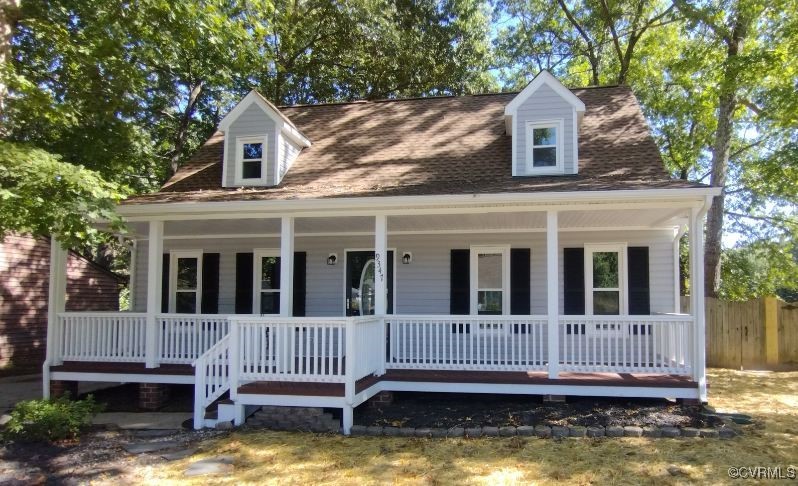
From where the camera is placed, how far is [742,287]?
24.8 metres

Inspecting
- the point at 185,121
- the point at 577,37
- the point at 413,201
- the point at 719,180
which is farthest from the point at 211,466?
the point at 577,37

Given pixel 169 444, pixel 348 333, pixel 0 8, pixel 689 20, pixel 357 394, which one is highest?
pixel 689 20

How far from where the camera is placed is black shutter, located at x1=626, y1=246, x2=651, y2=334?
10594 millimetres

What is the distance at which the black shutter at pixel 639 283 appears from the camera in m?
10.6

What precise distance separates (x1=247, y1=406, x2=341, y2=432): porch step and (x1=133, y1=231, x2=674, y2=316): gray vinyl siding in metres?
3.96

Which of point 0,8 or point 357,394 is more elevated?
point 0,8

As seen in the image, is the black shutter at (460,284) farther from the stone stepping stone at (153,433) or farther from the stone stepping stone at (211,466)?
the stone stepping stone at (211,466)

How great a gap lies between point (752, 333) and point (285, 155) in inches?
468

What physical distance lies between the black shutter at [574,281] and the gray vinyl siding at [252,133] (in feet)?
20.0

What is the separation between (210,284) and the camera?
40.4 feet

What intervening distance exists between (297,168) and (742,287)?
21907 millimetres

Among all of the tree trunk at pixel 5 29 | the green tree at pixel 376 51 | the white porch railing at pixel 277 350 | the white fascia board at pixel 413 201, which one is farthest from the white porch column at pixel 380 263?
the green tree at pixel 376 51

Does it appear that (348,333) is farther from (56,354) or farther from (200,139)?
(200,139)

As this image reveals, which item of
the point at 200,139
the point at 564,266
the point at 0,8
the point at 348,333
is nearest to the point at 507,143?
the point at 564,266
